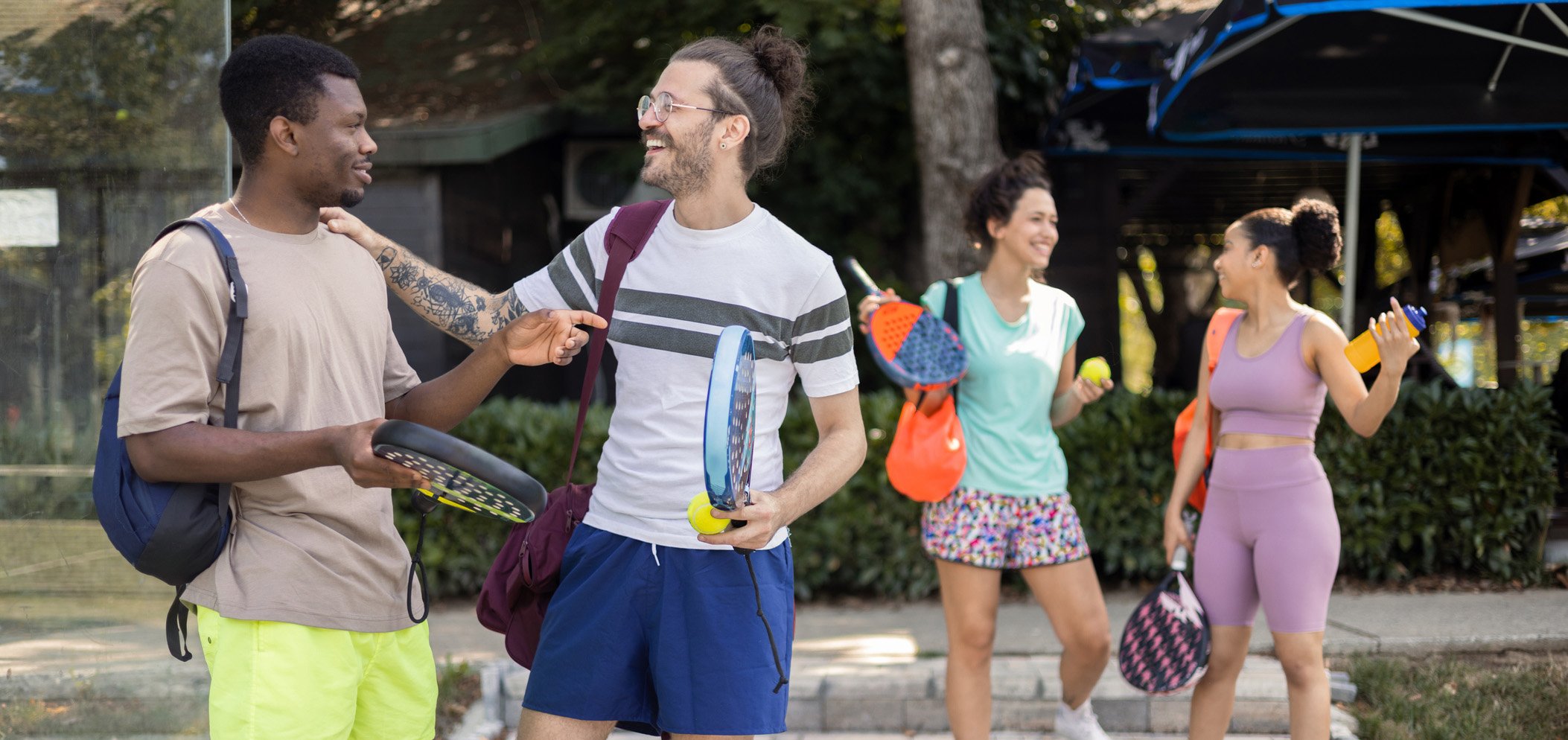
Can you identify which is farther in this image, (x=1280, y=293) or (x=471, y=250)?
(x=471, y=250)

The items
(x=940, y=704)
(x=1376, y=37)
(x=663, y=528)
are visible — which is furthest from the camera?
(x=1376, y=37)

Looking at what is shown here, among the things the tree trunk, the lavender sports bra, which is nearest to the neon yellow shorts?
the lavender sports bra

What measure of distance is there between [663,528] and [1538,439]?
6016 mm

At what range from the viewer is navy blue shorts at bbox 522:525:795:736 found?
2320mm

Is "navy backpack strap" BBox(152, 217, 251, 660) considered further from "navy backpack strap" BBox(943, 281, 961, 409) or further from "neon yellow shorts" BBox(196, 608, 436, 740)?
"navy backpack strap" BBox(943, 281, 961, 409)

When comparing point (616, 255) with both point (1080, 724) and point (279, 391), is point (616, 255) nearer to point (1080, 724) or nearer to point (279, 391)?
point (279, 391)

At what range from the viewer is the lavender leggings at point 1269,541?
3.51 metres

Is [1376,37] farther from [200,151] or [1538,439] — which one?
[200,151]

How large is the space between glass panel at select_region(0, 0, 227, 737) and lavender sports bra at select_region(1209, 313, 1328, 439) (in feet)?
10.4

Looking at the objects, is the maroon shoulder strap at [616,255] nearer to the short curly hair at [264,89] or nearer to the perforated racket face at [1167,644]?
the short curly hair at [264,89]

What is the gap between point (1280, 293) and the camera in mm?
3768

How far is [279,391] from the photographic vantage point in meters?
2.09

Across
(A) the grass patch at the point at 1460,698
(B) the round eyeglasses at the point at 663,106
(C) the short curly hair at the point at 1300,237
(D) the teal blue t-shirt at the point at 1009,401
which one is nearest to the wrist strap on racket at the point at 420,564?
(B) the round eyeglasses at the point at 663,106

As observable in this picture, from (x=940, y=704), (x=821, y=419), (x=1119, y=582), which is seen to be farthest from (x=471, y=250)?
(x=821, y=419)
